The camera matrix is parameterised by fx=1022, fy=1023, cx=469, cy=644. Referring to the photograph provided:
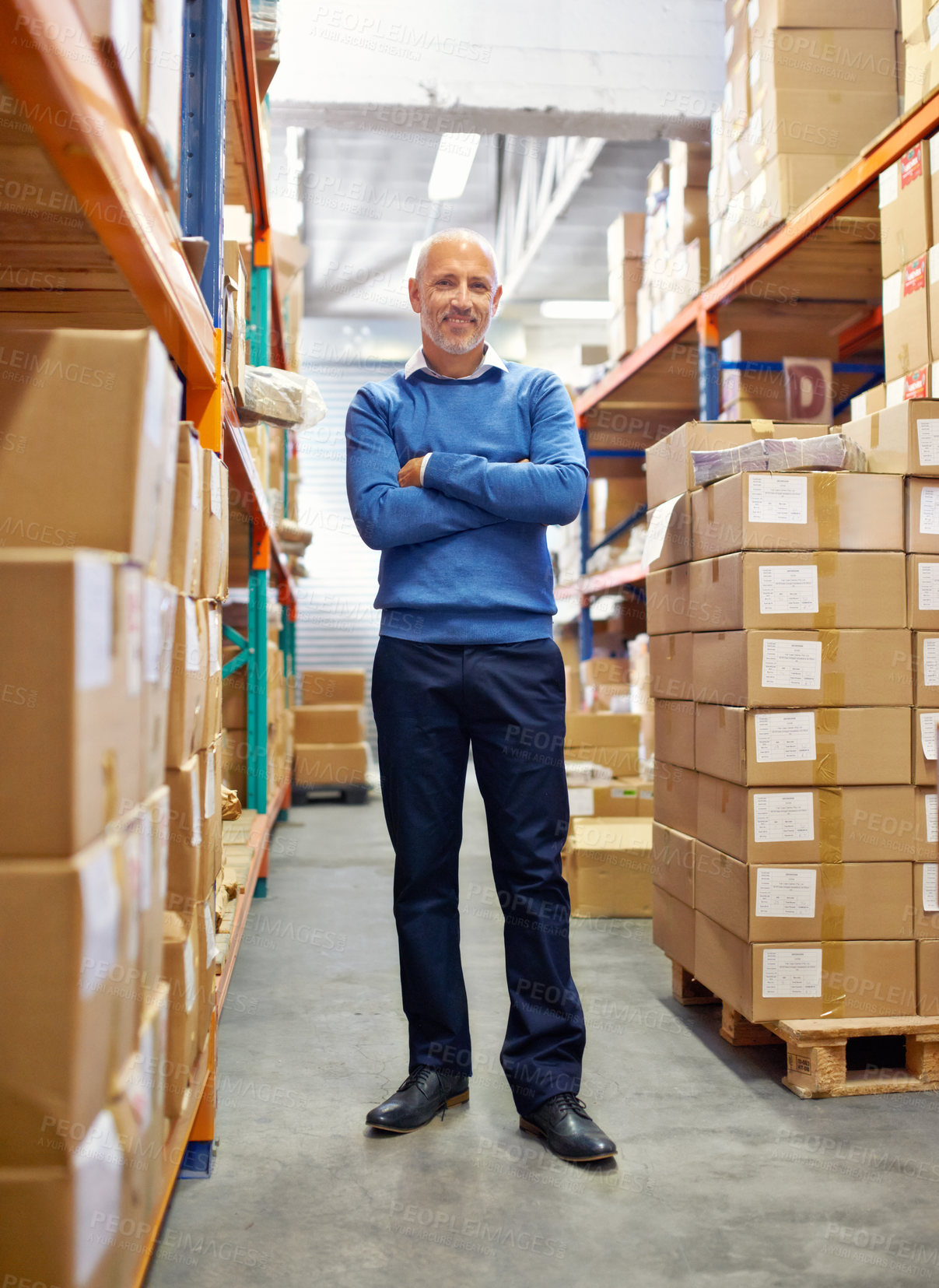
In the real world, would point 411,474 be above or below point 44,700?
above

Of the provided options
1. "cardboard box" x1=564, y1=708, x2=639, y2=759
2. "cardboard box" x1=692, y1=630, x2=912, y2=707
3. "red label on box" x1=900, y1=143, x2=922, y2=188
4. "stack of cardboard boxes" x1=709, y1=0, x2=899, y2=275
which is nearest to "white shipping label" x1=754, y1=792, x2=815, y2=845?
"cardboard box" x1=692, y1=630, x2=912, y2=707

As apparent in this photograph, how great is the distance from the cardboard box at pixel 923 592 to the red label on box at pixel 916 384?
76cm

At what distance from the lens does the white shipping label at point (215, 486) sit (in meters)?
1.74

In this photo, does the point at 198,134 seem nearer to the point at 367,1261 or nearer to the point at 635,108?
the point at 367,1261

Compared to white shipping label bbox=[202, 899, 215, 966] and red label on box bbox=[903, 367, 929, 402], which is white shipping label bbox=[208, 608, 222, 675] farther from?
red label on box bbox=[903, 367, 929, 402]

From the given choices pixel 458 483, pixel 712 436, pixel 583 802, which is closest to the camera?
pixel 458 483

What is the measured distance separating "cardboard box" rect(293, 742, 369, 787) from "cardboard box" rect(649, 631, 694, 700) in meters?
4.80

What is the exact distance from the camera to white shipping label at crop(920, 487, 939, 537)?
2525 mm

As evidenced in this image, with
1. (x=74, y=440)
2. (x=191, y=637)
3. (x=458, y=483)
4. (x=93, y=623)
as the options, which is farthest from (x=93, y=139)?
(x=458, y=483)

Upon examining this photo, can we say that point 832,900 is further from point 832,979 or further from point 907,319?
point 907,319

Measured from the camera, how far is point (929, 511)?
8.30 feet

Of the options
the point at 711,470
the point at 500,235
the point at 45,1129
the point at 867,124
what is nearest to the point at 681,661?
the point at 711,470

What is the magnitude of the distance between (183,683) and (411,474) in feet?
3.10

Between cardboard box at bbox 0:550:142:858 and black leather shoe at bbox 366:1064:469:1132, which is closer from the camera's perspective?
cardboard box at bbox 0:550:142:858
